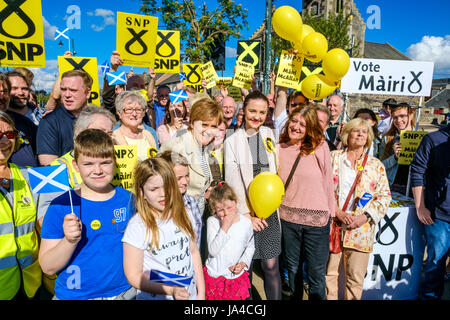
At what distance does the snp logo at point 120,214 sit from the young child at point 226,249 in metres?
0.81

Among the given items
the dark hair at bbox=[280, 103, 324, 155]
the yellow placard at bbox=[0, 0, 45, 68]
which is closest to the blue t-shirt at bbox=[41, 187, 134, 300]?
the dark hair at bbox=[280, 103, 324, 155]

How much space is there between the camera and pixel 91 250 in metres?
1.73

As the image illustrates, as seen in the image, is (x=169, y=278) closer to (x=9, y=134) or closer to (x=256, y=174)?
(x=256, y=174)

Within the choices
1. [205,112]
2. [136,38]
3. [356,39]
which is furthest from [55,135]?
[356,39]

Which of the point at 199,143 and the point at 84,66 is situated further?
the point at 84,66

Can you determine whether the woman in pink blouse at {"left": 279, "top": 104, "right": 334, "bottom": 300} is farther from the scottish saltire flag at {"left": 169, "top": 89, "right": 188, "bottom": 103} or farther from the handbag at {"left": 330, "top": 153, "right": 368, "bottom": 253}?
the scottish saltire flag at {"left": 169, "top": 89, "right": 188, "bottom": 103}

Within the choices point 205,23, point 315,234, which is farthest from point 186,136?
point 205,23

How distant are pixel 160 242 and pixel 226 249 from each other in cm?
78

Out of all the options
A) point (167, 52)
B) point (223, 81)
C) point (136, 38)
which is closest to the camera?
point (136, 38)

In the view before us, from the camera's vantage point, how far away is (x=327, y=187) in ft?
8.75

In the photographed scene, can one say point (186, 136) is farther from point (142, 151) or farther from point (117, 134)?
point (117, 134)

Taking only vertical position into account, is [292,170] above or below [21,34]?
below

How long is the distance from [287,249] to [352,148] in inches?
49.4

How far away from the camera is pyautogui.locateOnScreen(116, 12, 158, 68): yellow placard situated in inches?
162
